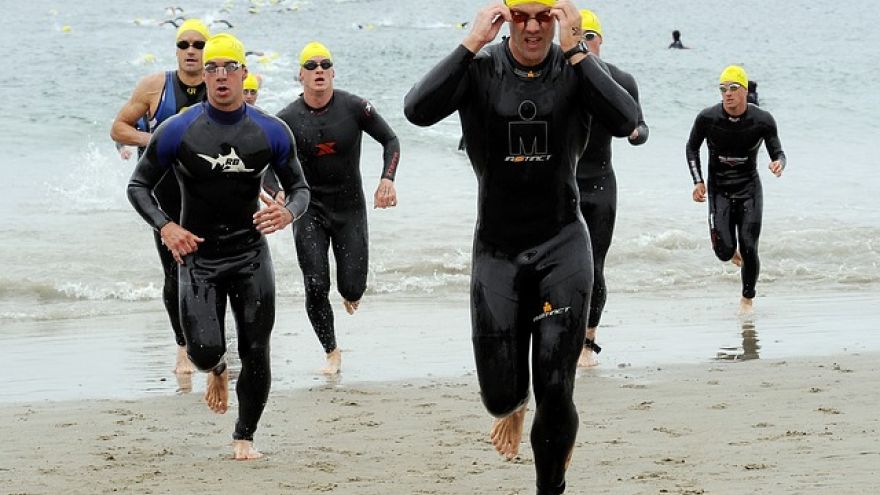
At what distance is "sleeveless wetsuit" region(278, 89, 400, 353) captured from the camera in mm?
9672

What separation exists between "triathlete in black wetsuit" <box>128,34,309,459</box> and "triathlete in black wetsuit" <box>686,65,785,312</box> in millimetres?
5935

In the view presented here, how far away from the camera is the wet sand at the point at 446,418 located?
6.40 metres

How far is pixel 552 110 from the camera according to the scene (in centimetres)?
539

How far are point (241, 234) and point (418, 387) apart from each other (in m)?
2.38

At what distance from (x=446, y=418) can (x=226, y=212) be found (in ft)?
6.09

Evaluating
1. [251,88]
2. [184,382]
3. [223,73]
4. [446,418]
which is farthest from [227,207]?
[251,88]

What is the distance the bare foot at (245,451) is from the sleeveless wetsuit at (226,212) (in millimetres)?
37

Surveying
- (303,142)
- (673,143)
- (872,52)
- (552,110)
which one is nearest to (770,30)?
(872,52)

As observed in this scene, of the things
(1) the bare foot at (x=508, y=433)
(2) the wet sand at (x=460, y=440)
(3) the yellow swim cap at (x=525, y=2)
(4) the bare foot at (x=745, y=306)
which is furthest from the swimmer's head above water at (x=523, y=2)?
(4) the bare foot at (x=745, y=306)

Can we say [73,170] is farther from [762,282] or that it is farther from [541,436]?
[541,436]

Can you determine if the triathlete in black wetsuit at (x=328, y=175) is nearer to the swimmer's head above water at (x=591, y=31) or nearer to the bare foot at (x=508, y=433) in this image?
the swimmer's head above water at (x=591, y=31)

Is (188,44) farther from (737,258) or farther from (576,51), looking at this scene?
(737,258)

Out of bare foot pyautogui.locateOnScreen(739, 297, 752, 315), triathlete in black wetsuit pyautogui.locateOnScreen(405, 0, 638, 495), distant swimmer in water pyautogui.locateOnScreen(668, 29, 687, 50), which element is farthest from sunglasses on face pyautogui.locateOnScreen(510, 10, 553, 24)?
distant swimmer in water pyautogui.locateOnScreen(668, 29, 687, 50)

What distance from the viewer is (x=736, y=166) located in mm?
12148
